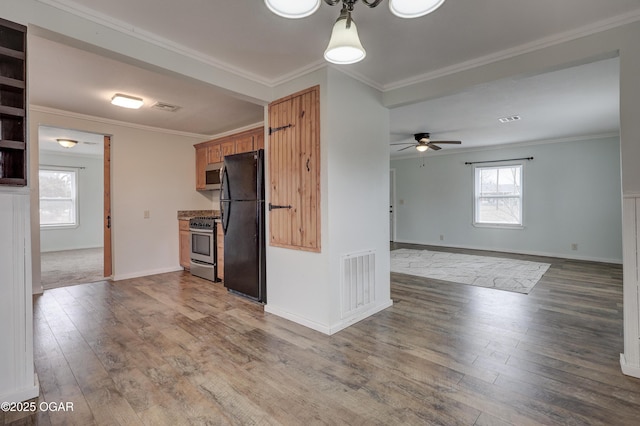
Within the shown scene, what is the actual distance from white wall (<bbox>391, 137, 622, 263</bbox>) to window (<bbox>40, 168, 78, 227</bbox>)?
8.86 metres

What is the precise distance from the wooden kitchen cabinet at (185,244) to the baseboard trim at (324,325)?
2.46m

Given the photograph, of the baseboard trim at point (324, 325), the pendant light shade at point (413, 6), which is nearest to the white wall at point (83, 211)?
the baseboard trim at point (324, 325)

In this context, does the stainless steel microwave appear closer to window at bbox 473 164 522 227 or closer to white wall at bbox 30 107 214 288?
white wall at bbox 30 107 214 288

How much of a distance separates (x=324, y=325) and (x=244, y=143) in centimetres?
306

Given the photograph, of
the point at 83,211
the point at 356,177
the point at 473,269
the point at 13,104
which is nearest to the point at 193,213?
the point at 356,177

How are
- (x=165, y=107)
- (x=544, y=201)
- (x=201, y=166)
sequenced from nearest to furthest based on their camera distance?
(x=165, y=107) < (x=201, y=166) < (x=544, y=201)

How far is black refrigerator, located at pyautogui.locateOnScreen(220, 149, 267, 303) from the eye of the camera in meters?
3.62

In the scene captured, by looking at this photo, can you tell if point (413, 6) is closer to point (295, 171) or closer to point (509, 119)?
point (295, 171)

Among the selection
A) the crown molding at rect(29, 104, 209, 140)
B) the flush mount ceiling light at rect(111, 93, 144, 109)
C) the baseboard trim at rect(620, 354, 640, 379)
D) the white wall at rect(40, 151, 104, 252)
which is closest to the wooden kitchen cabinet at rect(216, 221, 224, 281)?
the flush mount ceiling light at rect(111, 93, 144, 109)

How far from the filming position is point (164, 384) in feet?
6.72

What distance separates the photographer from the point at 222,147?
5.13 meters

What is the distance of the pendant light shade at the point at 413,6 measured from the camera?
1.41m

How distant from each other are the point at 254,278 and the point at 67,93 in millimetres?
2975

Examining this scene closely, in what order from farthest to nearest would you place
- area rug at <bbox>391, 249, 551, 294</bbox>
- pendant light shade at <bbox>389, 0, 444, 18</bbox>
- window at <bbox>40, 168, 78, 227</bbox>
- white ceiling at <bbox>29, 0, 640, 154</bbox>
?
window at <bbox>40, 168, 78, 227</bbox>, area rug at <bbox>391, 249, 551, 294</bbox>, white ceiling at <bbox>29, 0, 640, 154</bbox>, pendant light shade at <bbox>389, 0, 444, 18</bbox>
